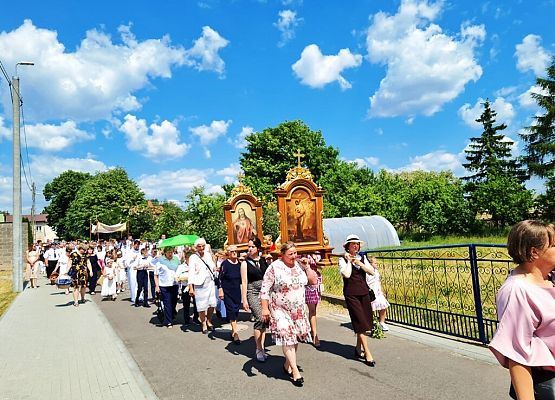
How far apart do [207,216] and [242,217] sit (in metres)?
9.06

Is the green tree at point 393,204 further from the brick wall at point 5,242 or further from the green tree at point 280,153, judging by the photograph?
the brick wall at point 5,242

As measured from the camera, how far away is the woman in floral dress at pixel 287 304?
18.5 ft

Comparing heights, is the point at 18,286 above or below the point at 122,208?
below

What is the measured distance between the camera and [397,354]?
6660 mm

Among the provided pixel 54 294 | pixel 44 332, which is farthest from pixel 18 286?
pixel 44 332

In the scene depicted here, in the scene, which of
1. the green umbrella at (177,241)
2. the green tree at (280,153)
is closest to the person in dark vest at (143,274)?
the green umbrella at (177,241)

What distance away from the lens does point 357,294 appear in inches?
250

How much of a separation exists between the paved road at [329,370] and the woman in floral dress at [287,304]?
51cm

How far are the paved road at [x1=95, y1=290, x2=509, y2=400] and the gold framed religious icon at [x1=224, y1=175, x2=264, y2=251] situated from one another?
9.94 metres

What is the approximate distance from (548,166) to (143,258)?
112ft

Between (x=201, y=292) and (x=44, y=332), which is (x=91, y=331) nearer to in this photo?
(x=44, y=332)

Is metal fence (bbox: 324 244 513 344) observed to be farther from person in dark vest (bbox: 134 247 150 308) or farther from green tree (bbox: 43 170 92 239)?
green tree (bbox: 43 170 92 239)

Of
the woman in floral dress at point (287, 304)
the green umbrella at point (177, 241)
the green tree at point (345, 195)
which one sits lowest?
the woman in floral dress at point (287, 304)

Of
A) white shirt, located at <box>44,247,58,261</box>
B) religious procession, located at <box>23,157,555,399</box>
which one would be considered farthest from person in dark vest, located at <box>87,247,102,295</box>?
white shirt, located at <box>44,247,58,261</box>
